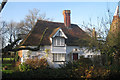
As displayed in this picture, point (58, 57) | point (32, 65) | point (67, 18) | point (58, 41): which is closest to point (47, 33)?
point (58, 41)

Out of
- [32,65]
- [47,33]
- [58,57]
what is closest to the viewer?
[32,65]

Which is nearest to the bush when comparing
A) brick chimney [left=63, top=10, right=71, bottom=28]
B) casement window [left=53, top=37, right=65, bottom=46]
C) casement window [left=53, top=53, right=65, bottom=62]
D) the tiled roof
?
the tiled roof

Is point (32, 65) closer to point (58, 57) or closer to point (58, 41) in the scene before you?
point (58, 57)

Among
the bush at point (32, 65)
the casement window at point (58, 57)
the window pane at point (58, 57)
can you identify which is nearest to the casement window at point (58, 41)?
the casement window at point (58, 57)

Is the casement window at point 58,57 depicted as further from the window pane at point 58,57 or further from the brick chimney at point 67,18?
the brick chimney at point 67,18

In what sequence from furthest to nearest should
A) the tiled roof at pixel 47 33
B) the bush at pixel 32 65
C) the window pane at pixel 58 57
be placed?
1. the window pane at pixel 58 57
2. the tiled roof at pixel 47 33
3. the bush at pixel 32 65

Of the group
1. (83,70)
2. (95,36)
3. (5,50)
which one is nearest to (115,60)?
(95,36)

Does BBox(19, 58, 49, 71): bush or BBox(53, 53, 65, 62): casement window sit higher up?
BBox(53, 53, 65, 62): casement window

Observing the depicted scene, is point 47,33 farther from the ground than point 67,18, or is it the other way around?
point 67,18

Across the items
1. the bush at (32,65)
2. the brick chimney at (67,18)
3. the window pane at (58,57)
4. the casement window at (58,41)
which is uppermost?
the brick chimney at (67,18)

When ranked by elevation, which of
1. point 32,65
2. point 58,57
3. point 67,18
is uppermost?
point 67,18

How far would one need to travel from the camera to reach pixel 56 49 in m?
16.9

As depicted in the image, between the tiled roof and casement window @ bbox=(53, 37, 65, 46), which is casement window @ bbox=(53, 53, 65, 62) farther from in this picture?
the tiled roof

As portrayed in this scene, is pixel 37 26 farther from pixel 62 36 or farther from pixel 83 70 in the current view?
pixel 83 70
